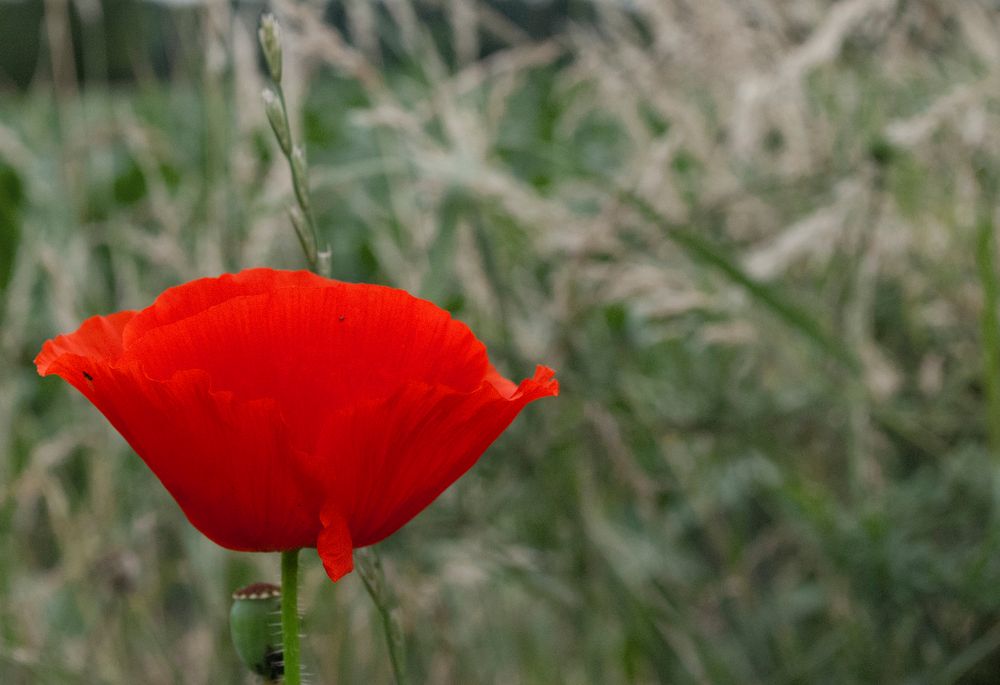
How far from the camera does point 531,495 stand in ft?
3.32

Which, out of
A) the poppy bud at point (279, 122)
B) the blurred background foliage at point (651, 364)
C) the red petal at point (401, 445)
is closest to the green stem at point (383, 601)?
the red petal at point (401, 445)

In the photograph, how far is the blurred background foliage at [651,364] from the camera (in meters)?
0.86

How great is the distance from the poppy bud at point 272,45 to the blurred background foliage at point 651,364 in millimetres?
436

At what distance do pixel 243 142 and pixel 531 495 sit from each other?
416 mm

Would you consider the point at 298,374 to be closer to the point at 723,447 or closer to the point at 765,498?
the point at 723,447

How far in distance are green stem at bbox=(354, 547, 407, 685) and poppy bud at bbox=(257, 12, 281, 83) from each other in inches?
5.8

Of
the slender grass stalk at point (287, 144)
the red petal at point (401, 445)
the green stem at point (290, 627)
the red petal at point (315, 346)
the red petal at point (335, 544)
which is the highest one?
the slender grass stalk at point (287, 144)

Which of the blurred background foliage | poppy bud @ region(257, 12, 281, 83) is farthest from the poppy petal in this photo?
the blurred background foliage

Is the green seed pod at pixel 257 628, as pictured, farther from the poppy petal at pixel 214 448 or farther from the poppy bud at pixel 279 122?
the poppy bud at pixel 279 122

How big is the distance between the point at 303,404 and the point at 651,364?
97cm

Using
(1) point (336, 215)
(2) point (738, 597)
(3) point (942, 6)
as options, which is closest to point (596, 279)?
(2) point (738, 597)

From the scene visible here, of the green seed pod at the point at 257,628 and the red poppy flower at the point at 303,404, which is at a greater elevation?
the red poppy flower at the point at 303,404

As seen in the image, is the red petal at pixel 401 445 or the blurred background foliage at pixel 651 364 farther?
the blurred background foliage at pixel 651 364

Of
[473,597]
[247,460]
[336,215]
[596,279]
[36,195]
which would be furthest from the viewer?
[336,215]
